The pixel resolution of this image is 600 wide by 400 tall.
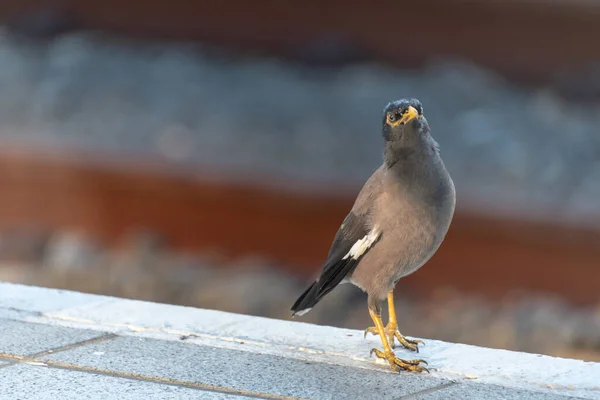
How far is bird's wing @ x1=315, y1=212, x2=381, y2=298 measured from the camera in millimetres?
3824

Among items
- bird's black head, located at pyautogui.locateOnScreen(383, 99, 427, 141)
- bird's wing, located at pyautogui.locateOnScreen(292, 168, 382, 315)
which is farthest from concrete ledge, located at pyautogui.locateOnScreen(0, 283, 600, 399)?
bird's black head, located at pyautogui.locateOnScreen(383, 99, 427, 141)

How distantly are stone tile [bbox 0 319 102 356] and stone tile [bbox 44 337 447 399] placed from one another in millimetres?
123

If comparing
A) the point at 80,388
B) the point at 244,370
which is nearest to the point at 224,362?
the point at 244,370

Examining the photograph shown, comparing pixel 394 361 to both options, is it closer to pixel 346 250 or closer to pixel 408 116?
pixel 346 250

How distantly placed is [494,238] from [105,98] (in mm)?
10574

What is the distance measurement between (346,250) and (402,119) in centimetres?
57

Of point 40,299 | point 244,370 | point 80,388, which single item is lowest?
point 80,388

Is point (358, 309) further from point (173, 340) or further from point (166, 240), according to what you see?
point (173, 340)

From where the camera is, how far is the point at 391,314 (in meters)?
4.05

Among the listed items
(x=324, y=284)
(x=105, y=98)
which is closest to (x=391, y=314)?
(x=324, y=284)

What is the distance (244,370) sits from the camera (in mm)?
3707

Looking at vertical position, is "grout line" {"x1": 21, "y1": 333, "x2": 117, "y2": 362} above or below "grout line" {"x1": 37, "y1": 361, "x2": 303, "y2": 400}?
above

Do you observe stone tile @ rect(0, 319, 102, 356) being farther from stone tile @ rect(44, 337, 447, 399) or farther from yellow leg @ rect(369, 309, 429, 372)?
yellow leg @ rect(369, 309, 429, 372)

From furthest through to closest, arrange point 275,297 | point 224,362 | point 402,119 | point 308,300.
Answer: point 275,297, point 308,300, point 224,362, point 402,119
